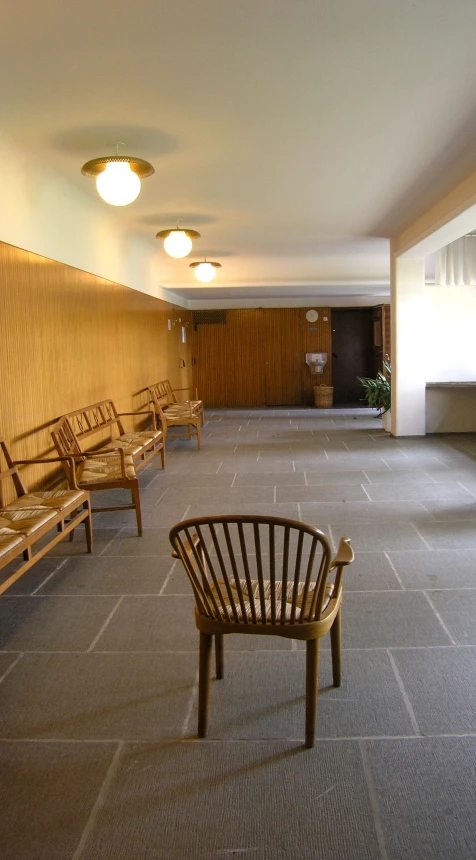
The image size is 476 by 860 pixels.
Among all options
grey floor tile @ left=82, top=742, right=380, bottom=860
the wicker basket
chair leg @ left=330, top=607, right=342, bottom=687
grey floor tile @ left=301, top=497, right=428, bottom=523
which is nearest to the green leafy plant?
the wicker basket

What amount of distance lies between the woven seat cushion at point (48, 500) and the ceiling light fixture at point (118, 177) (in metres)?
1.84

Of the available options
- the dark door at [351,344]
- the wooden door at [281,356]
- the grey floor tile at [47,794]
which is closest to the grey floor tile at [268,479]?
the grey floor tile at [47,794]

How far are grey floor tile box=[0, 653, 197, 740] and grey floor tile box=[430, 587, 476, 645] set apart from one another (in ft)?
3.65

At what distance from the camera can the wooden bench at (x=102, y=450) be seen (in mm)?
4195

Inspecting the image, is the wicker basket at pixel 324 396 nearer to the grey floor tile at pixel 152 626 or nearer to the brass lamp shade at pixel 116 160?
the brass lamp shade at pixel 116 160

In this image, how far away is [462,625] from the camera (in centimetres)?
276

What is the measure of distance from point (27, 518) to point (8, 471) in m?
0.57

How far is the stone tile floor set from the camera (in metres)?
1.66

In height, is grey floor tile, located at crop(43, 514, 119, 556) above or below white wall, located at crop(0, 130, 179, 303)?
below

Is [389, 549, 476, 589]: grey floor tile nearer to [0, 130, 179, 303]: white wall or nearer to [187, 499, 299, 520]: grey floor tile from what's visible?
[187, 499, 299, 520]: grey floor tile

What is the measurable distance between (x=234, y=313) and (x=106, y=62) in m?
10.3

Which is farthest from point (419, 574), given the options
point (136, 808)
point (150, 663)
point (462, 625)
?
point (136, 808)

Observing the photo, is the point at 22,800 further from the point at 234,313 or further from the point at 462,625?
the point at 234,313

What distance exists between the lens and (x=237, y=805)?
1.75 meters
